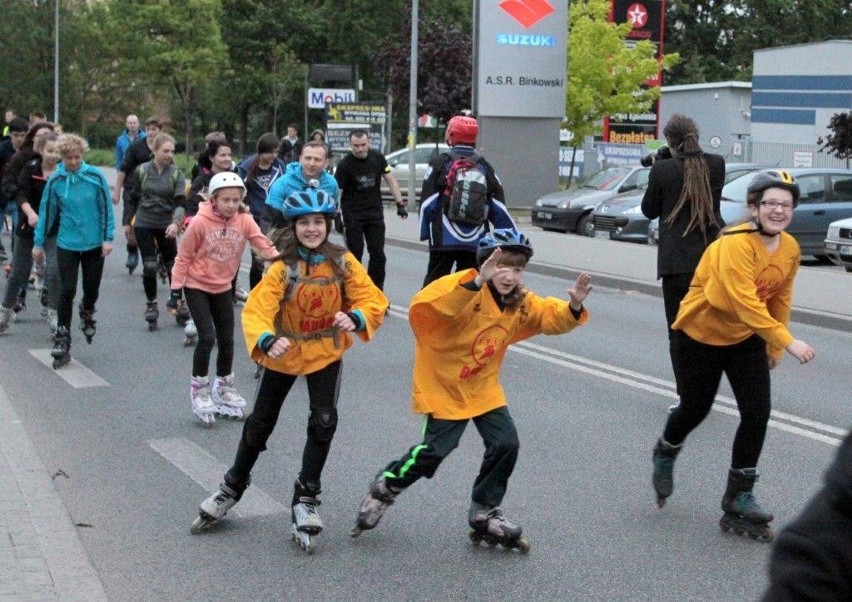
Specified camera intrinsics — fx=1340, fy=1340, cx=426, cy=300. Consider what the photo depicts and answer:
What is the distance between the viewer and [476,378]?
5504 mm

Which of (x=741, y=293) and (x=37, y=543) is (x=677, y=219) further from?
(x=37, y=543)

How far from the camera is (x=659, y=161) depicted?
803 centimetres

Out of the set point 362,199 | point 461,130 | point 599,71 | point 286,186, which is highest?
point 599,71

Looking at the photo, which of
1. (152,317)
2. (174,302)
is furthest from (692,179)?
(174,302)

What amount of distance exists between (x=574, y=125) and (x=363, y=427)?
1229 inches

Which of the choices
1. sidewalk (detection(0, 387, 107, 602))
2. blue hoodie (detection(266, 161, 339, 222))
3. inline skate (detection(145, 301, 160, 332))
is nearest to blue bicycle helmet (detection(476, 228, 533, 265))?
sidewalk (detection(0, 387, 107, 602))

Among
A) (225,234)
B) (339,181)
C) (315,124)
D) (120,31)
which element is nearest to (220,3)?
(120,31)

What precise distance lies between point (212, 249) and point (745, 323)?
12.9ft

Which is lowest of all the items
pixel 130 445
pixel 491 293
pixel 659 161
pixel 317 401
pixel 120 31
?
pixel 130 445

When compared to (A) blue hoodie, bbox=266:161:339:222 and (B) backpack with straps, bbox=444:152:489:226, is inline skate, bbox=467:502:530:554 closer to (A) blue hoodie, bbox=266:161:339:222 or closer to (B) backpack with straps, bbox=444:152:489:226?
(B) backpack with straps, bbox=444:152:489:226

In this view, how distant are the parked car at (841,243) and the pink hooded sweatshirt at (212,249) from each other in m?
11.9

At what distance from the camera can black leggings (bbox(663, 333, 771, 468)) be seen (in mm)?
5777

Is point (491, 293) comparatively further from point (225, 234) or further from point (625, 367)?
point (625, 367)

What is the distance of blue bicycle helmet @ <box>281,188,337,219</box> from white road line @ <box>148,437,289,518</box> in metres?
1.49
